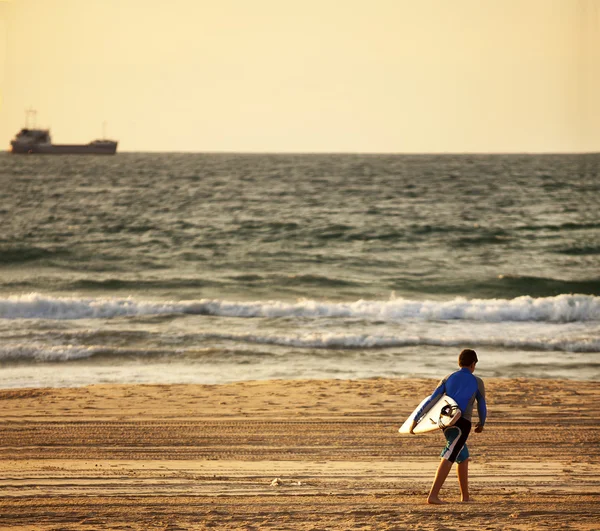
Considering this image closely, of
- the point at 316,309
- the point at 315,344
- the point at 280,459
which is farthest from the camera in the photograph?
the point at 316,309

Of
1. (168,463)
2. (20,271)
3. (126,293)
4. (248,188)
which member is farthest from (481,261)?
(248,188)

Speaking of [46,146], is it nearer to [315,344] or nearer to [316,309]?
[316,309]

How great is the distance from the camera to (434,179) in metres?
66.1

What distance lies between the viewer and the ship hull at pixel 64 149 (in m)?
118

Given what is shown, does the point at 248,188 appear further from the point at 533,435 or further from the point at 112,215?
the point at 533,435

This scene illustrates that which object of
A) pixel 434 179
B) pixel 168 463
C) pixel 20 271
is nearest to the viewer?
pixel 168 463

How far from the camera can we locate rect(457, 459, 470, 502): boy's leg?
24.0 ft

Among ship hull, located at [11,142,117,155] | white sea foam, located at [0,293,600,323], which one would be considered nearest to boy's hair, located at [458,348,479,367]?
white sea foam, located at [0,293,600,323]

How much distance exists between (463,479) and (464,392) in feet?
2.80

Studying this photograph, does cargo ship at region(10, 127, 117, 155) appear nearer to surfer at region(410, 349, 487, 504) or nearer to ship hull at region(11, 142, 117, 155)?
ship hull at region(11, 142, 117, 155)

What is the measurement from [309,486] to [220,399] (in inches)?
155

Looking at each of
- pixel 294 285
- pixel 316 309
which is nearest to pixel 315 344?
pixel 316 309

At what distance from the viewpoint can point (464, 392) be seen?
7.14 meters

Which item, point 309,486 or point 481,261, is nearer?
point 309,486
